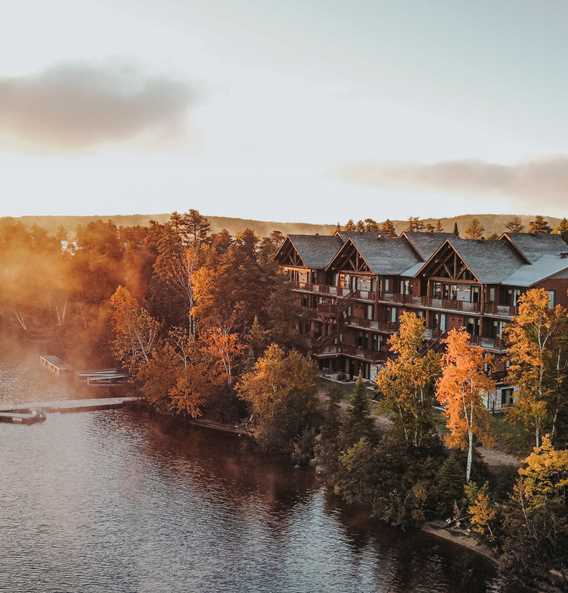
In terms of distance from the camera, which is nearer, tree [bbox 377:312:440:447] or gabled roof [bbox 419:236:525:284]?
tree [bbox 377:312:440:447]

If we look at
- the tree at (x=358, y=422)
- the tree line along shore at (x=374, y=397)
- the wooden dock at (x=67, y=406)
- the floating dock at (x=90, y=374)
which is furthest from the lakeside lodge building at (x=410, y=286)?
the floating dock at (x=90, y=374)

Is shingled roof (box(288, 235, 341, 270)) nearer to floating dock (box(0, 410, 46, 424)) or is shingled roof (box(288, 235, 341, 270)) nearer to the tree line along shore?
the tree line along shore

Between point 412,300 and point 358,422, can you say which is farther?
point 412,300

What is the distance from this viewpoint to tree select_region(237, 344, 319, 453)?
56.4 metres

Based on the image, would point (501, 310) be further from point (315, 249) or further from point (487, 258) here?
point (315, 249)

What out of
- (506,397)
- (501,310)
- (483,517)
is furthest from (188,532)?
(501,310)

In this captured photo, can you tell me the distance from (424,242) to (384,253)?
225 inches

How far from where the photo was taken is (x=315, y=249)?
83812mm

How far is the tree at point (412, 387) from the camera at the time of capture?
150 feet

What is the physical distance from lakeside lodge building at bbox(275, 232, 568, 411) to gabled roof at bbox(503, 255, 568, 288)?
88 mm

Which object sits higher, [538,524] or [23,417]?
[23,417]

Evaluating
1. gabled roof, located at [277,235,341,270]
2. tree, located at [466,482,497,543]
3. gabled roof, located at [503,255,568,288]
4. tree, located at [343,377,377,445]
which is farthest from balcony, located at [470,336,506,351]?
gabled roof, located at [277,235,341,270]

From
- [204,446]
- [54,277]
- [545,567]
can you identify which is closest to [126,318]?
[204,446]

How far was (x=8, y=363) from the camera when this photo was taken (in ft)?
305
